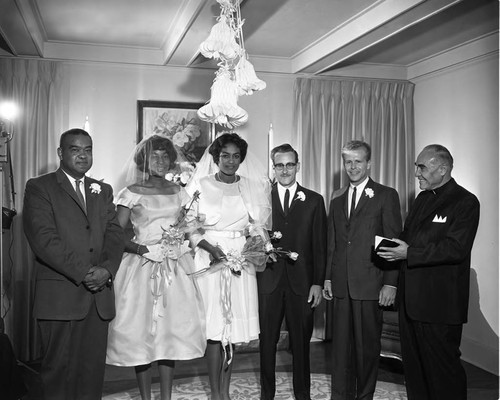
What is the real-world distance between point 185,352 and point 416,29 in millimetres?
3905

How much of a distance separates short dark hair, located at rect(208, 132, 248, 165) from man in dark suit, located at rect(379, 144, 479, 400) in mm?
1216

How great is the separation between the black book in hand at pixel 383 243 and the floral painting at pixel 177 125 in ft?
11.0

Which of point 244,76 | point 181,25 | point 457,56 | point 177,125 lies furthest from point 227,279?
point 457,56

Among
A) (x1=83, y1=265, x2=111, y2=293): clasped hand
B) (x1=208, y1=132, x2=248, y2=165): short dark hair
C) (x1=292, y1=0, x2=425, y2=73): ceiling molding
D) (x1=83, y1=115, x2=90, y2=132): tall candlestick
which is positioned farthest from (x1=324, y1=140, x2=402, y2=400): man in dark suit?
(x1=83, y1=115, x2=90, y2=132): tall candlestick

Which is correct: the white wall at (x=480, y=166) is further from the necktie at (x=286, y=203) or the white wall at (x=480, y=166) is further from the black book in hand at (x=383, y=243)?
the necktie at (x=286, y=203)

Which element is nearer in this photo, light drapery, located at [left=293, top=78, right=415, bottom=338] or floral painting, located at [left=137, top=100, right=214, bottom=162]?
floral painting, located at [left=137, top=100, right=214, bottom=162]

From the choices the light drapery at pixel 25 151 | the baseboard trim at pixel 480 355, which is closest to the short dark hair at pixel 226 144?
the light drapery at pixel 25 151

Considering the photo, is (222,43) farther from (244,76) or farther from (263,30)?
(263,30)

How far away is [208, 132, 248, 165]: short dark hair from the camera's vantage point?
413 cm

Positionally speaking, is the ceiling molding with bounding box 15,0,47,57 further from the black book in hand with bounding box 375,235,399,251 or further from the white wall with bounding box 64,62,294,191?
the black book in hand with bounding box 375,235,399,251

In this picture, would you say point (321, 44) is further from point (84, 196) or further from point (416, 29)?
point (84, 196)

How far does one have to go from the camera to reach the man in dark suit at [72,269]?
3.54 meters

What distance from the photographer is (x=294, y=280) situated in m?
4.21

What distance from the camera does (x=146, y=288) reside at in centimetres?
387
